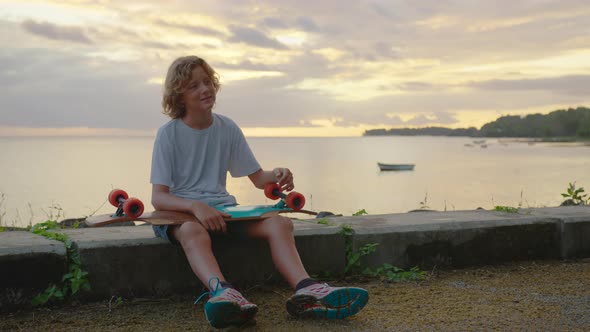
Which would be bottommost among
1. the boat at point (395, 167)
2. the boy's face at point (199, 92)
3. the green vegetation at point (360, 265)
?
the boat at point (395, 167)

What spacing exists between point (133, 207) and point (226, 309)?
86 centimetres

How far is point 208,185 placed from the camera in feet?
12.3

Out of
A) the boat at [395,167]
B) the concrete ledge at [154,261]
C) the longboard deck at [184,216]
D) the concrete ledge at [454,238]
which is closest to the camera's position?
the longboard deck at [184,216]

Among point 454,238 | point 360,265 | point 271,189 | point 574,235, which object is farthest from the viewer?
point 574,235

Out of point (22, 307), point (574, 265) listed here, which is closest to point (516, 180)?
point (574, 265)

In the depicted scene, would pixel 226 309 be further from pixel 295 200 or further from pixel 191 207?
pixel 295 200

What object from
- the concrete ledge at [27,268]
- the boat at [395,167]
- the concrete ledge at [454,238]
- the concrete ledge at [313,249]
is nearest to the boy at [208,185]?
the concrete ledge at [313,249]

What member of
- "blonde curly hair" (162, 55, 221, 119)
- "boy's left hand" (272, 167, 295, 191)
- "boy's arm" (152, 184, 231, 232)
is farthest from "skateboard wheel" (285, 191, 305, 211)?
"blonde curly hair" (162, 55, 221, 119)

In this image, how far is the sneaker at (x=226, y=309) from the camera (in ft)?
9.86

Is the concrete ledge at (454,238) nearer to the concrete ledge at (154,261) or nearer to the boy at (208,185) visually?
the concrete ledge at (154,261)

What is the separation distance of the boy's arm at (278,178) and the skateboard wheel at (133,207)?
81cm

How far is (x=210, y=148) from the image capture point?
381 centimetres

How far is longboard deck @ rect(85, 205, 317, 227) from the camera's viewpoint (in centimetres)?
346

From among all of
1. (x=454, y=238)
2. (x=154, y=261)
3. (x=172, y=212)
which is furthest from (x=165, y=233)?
(x=454, y=238)
